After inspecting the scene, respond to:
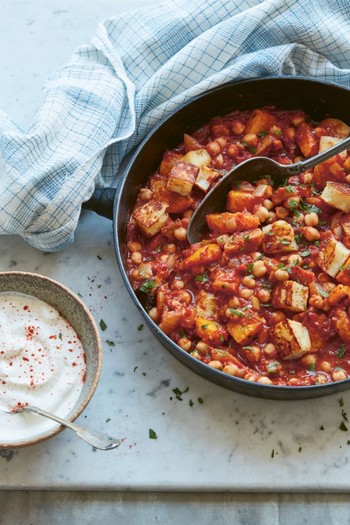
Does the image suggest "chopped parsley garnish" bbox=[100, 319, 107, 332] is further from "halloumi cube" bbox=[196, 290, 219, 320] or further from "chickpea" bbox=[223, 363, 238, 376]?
"chickpea" bbox=[223, 363, 238, 376]

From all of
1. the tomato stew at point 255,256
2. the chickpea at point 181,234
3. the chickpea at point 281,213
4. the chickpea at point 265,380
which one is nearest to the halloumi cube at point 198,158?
the tomato stew at point 255,256

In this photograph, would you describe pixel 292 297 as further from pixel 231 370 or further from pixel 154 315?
pixel 154 315

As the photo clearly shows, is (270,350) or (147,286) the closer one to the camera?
(270,350)

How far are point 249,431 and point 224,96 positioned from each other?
1.86 m

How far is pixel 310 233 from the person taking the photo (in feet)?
13.9

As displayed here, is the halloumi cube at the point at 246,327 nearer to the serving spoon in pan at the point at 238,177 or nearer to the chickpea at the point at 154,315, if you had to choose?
the chickpea at the point at 154,315

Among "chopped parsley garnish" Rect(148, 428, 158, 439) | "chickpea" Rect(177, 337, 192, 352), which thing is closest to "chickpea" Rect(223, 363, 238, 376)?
"chickpea" Rect(177, 337, 192, 352)

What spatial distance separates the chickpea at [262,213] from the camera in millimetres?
4285

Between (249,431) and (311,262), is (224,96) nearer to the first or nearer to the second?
(311,262)

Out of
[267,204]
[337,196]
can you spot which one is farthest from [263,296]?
[337,196]

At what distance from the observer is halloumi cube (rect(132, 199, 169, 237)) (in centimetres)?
436

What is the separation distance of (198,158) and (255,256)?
664 mm

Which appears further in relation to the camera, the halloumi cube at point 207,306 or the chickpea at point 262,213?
the chickpea at point 262,213

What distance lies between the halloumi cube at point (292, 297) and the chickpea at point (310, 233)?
0.29m
